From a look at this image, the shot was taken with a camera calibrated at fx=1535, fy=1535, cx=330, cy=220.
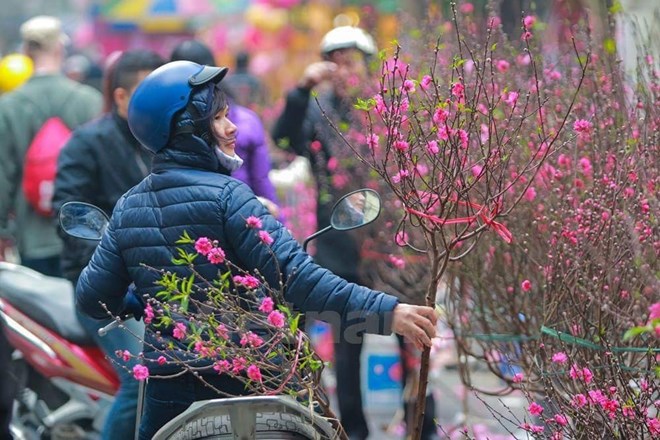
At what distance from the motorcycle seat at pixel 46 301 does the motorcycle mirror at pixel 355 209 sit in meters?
2.68

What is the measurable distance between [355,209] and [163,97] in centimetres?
66

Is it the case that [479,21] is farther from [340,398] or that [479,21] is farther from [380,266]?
[340,398]

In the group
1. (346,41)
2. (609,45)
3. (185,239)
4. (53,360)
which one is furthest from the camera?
(346,41)

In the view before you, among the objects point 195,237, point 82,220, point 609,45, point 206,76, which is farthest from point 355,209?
point 609,45

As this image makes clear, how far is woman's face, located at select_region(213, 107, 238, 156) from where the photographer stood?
4613 millimetres

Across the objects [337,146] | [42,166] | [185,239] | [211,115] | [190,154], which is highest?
[211,115]

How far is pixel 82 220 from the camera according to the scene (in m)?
4.91

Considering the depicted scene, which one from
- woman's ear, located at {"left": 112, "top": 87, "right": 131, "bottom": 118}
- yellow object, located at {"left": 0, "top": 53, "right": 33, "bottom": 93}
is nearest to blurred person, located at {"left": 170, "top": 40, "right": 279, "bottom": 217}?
woman's ear, located at {"left": 112, "top": 87, "right": 131, "bottom": 118}

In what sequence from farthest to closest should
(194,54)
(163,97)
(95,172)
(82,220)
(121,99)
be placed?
(194,54), (121,99), (95,172), (82,220), (163,97)

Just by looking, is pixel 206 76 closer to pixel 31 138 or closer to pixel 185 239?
pixel 185 239

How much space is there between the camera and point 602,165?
4.98 meters

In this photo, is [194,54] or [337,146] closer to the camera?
[194,54]

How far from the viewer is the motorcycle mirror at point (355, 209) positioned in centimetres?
441

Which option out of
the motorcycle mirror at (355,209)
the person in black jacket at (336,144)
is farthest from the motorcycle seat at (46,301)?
the motorcycle mirror at (355,209)
